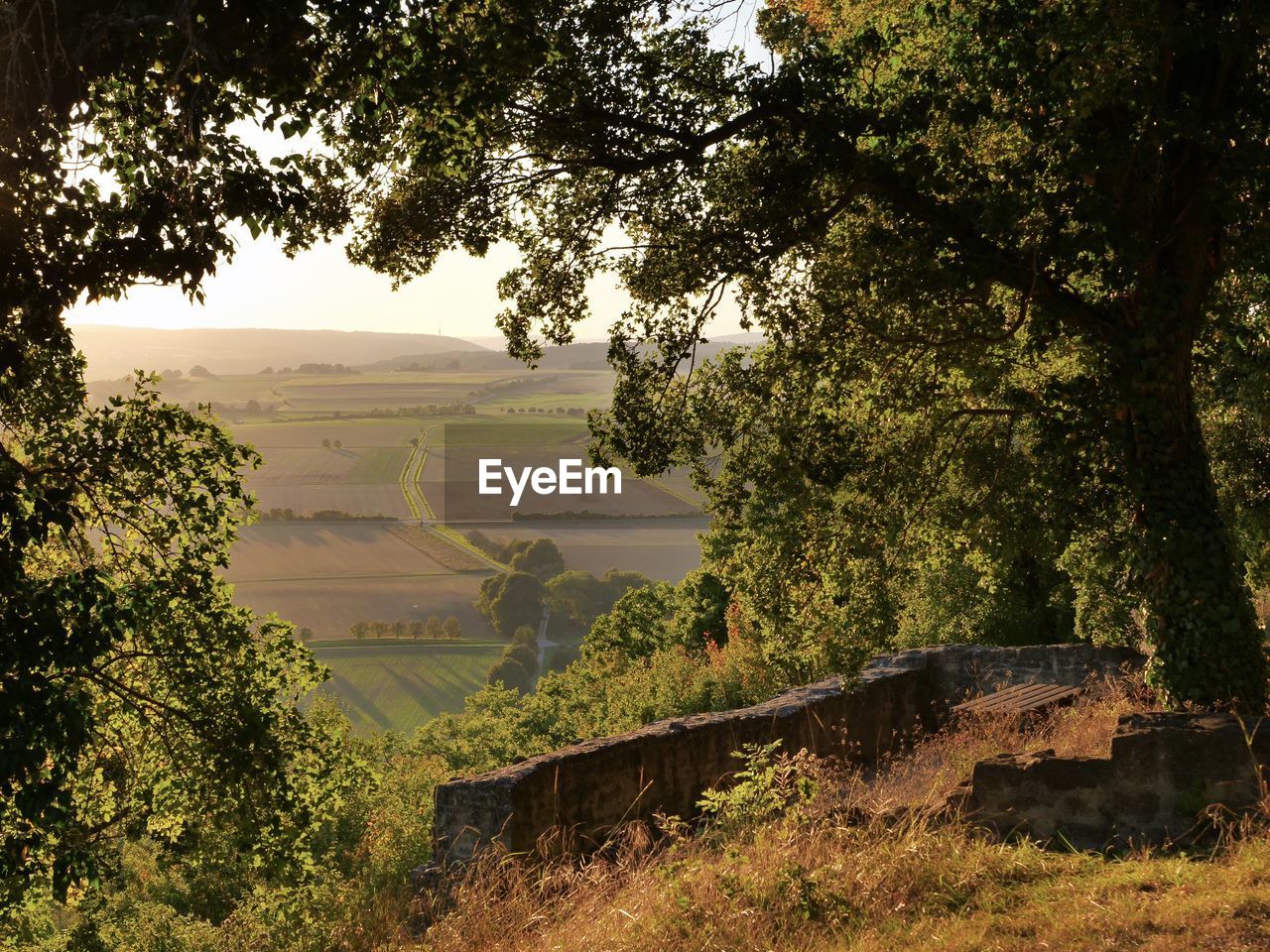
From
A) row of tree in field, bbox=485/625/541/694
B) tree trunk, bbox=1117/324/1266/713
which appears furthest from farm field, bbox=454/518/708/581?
tree trunk, bbox=1117/324/1266/713

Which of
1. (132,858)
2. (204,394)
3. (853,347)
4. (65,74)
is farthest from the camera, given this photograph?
(204,394)

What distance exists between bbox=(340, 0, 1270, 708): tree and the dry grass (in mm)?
3283

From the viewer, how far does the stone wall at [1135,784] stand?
6984 mm

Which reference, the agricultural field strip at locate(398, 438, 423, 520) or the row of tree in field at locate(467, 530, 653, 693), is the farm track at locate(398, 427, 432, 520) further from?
the row of tree in field at locate(467, 530, 653, 693)

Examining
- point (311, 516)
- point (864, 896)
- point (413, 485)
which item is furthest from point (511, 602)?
point (864, 896)

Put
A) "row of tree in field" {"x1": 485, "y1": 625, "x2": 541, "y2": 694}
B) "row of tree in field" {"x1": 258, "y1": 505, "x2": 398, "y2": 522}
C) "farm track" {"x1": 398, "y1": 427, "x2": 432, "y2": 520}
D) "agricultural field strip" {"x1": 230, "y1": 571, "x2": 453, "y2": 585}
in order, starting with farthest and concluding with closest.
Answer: "farm track" {"x1": 398, "y1": 427, "x2": 432, "y2": 520} < "row of tree in field" {"x1": 258, "y1": 505, "x2": 398, "y2": 522} < "agricultural field strip" {"x1": 230, "y1": 571, "x2": 453, "y2": 585} < "row of tree in field" {"x1": 485, "y1": 625, "x2": 541, "y2": 694}

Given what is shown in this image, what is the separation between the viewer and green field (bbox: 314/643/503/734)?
10806 cm

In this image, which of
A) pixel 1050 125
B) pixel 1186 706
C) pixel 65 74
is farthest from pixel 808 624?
pixel 65 74

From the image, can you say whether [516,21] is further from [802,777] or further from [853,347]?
[802,777]

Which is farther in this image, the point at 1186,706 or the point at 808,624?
the point at 808,624

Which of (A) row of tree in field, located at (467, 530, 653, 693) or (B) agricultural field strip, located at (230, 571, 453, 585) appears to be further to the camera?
(B) agricultural field strip, located at (230, 571, 453, 585)

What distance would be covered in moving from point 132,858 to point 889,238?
1212 inches

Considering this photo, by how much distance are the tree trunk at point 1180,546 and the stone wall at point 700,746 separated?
9.95 ft

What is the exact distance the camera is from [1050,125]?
8.51 m
